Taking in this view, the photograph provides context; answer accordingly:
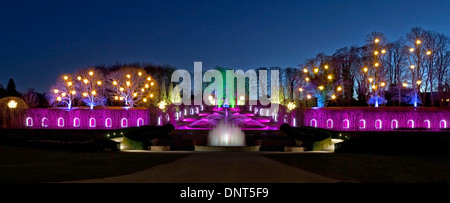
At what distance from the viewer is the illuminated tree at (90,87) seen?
52.7 m

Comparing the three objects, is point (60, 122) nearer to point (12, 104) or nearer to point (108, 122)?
point (12, 104)

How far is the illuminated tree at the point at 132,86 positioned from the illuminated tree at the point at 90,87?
77.3 inches

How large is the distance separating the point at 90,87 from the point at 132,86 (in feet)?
18.5

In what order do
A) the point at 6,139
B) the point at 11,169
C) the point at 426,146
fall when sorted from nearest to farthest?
the point at 11,169, the point at 426,146, the point at 6,139

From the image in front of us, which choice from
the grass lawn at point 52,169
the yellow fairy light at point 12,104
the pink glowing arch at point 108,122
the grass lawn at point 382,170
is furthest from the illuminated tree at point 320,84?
the grass lawn at point 52,169

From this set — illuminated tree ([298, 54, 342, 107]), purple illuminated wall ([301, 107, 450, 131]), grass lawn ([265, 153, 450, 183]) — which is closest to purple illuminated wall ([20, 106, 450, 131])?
purple illuminated wall ([301, 107, 450, 131])

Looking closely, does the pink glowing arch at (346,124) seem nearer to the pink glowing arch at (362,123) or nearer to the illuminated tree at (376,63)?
the pink glowing arch at (362,123)

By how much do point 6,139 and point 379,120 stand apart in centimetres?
2941

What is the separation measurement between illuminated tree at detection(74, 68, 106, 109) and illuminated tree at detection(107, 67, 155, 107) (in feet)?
6.44

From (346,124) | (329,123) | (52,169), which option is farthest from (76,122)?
(52,169)
